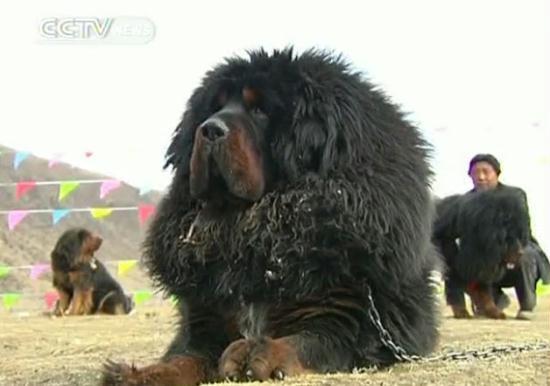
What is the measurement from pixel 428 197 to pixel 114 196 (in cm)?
908

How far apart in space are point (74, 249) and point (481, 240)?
5.49m

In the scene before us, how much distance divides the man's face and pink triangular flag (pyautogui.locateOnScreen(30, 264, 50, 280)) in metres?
6.98

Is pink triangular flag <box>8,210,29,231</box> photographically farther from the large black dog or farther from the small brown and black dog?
the large black dog

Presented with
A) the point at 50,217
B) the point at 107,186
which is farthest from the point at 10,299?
the point at 107,186

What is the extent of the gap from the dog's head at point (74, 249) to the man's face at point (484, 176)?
5.19m

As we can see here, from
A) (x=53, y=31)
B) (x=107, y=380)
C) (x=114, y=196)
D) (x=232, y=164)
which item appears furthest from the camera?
(x=114, y=196)

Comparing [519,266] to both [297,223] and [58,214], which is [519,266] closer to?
[297,223]

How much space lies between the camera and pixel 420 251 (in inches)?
108

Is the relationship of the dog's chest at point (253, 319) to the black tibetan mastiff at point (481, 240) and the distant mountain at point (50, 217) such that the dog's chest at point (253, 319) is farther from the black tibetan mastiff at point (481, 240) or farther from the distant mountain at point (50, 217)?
the distant mountain at point (50, 217)

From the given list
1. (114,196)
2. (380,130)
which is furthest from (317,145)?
(114,196)

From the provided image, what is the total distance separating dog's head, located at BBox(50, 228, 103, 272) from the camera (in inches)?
400

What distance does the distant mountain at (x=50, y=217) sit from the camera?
11594 mm

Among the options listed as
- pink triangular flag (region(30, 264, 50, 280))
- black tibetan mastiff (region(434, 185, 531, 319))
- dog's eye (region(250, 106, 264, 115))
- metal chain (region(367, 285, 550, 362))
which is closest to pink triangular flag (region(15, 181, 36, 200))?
pink triangular flag (region(30, 264, 50, 280))

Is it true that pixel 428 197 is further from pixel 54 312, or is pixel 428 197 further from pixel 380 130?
pixel 54 312
